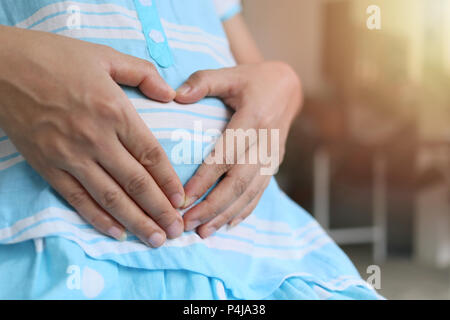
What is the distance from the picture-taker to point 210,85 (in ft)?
1.50

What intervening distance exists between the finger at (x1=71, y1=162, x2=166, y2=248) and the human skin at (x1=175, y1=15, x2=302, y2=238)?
0.14 ft

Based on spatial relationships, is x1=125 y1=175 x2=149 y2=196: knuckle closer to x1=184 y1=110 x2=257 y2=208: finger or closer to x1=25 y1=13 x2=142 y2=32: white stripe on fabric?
x1=184 y1=110 x2=257 y2=208: finger

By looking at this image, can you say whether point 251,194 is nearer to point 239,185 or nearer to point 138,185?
point 239,185

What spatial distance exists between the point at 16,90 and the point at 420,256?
268 centimetres


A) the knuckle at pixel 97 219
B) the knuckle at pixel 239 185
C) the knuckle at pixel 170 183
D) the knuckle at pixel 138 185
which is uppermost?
the knuckle at pixel 138 185

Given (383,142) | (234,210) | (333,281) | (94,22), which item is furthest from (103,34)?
(383,142)

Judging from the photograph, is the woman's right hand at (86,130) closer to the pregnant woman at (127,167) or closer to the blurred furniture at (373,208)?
the pregnant woman at (127,167)

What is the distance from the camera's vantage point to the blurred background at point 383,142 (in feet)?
8.25

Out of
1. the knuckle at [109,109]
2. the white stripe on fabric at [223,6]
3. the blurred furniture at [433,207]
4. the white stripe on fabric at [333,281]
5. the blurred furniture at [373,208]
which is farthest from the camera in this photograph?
the blurred furniture at [373,208]

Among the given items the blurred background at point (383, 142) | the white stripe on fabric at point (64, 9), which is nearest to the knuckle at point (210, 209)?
the white stripe on fabric at point (64, 9)

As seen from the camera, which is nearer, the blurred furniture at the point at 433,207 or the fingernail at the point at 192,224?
the fingernail at the point at 192,224

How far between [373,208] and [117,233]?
8.75 feet

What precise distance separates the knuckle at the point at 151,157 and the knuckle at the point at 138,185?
0.01m

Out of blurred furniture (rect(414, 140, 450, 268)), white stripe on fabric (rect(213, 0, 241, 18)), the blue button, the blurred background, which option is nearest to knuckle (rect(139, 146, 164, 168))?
the blue button
